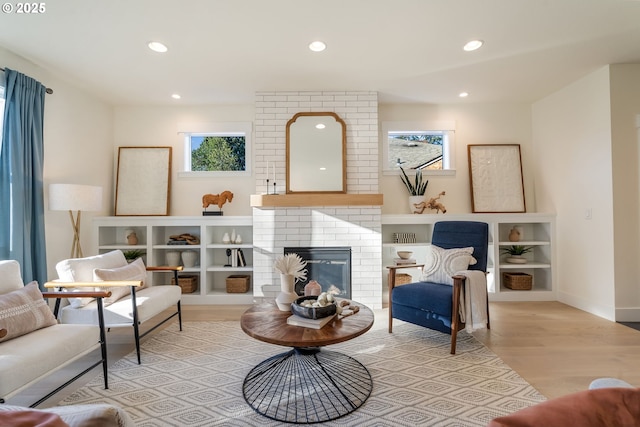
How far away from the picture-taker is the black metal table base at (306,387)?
5.92ft

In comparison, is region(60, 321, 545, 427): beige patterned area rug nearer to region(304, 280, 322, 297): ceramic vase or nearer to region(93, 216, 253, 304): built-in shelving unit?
region(304, 280, 322, 297): ceramic vase

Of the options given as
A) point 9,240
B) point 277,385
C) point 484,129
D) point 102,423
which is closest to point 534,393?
point 277,385

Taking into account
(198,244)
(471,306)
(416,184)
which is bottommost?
(471,306)

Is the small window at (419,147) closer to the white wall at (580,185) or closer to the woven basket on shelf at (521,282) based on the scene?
the white wall at (580,185)

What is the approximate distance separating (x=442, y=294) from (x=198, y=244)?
10.0ft

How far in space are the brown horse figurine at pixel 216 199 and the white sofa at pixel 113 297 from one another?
4.51 ft

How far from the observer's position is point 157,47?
283 cm

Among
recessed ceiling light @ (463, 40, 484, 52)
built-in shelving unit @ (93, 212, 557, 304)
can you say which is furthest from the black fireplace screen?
recessed ceiling light @ (463, 40, 484, 52)

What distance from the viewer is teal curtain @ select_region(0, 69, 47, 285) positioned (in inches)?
109

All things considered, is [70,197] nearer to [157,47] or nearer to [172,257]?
[172,257]

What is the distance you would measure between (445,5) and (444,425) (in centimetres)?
273

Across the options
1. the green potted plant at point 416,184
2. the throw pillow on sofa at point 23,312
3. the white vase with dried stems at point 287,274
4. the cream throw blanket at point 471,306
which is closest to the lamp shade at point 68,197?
the throw pillow on sofa at point 23,312

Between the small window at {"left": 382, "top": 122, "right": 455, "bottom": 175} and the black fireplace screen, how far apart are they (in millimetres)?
1432

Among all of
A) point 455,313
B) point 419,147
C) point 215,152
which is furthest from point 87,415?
point 419,147
